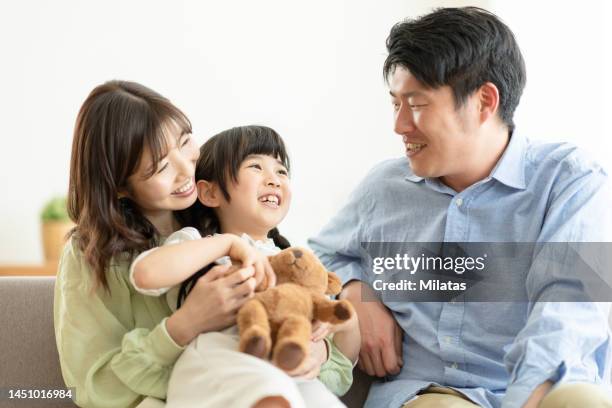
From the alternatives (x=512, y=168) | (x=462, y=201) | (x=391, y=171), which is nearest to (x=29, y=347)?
(x=391, y=171)

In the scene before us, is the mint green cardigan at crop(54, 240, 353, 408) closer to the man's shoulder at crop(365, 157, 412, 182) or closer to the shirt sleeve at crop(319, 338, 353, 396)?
the shirt sleeve at crop(319, 338, 353, 396)

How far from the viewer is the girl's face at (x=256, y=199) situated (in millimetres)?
1647

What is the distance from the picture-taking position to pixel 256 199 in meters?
1.65

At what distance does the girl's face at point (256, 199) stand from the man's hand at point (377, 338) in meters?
0.30

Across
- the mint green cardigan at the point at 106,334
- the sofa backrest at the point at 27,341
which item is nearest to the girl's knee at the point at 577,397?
the mint green cardigan at the point at 106,334

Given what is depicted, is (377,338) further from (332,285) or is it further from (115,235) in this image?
(115,235)

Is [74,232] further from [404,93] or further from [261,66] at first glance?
[261,66]

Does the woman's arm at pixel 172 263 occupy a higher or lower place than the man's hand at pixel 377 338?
higher

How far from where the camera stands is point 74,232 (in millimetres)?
1593

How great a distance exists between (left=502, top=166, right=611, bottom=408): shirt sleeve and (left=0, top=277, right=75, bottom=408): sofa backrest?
107 cm

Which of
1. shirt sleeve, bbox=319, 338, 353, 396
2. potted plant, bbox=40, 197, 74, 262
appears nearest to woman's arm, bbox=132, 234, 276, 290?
shirt sleeve, bbox=319, 338, 353, 396

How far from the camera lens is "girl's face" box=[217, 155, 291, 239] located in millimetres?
1647

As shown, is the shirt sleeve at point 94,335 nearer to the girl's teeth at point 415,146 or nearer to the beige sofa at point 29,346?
the beige sofa at point 29,346

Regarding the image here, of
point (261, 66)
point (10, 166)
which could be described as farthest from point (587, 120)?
point (10, 166)
